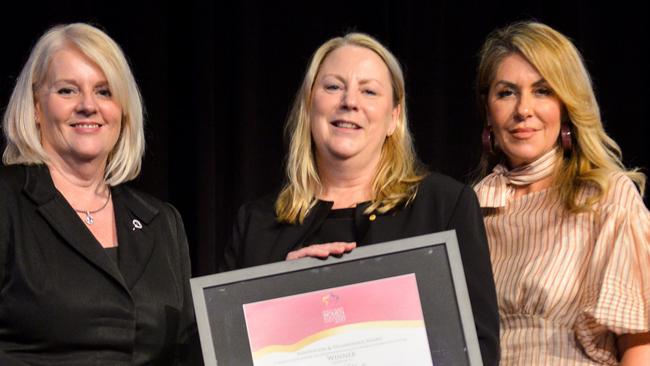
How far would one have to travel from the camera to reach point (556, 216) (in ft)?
9.67

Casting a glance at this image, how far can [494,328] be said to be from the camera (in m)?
2.64

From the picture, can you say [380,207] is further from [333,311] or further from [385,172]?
[333,311]

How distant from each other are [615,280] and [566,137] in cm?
49

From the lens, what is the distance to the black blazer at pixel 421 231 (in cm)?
265

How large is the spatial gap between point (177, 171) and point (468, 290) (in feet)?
5.81

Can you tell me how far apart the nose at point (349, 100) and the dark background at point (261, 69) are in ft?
3.80

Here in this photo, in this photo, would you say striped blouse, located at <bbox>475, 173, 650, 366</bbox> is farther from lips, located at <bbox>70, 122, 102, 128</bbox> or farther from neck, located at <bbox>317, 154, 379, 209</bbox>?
lips, located at <bbox>70, 122, 102, 128</bbox>

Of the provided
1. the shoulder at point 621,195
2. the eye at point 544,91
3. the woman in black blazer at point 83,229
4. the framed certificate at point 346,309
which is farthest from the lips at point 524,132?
the woman in black blazer at point 83,229

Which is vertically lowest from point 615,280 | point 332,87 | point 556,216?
point 615,280

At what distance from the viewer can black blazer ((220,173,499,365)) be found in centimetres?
265

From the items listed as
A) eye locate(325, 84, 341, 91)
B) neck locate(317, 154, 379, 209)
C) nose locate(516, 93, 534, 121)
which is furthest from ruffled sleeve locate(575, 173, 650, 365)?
eye locate(325, 84, 341, 91)

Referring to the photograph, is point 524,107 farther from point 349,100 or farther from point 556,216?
point 349,100

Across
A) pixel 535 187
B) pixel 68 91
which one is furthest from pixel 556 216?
pixel 68 91

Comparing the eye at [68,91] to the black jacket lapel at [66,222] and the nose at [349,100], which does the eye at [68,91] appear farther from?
the nose at [349,100]
